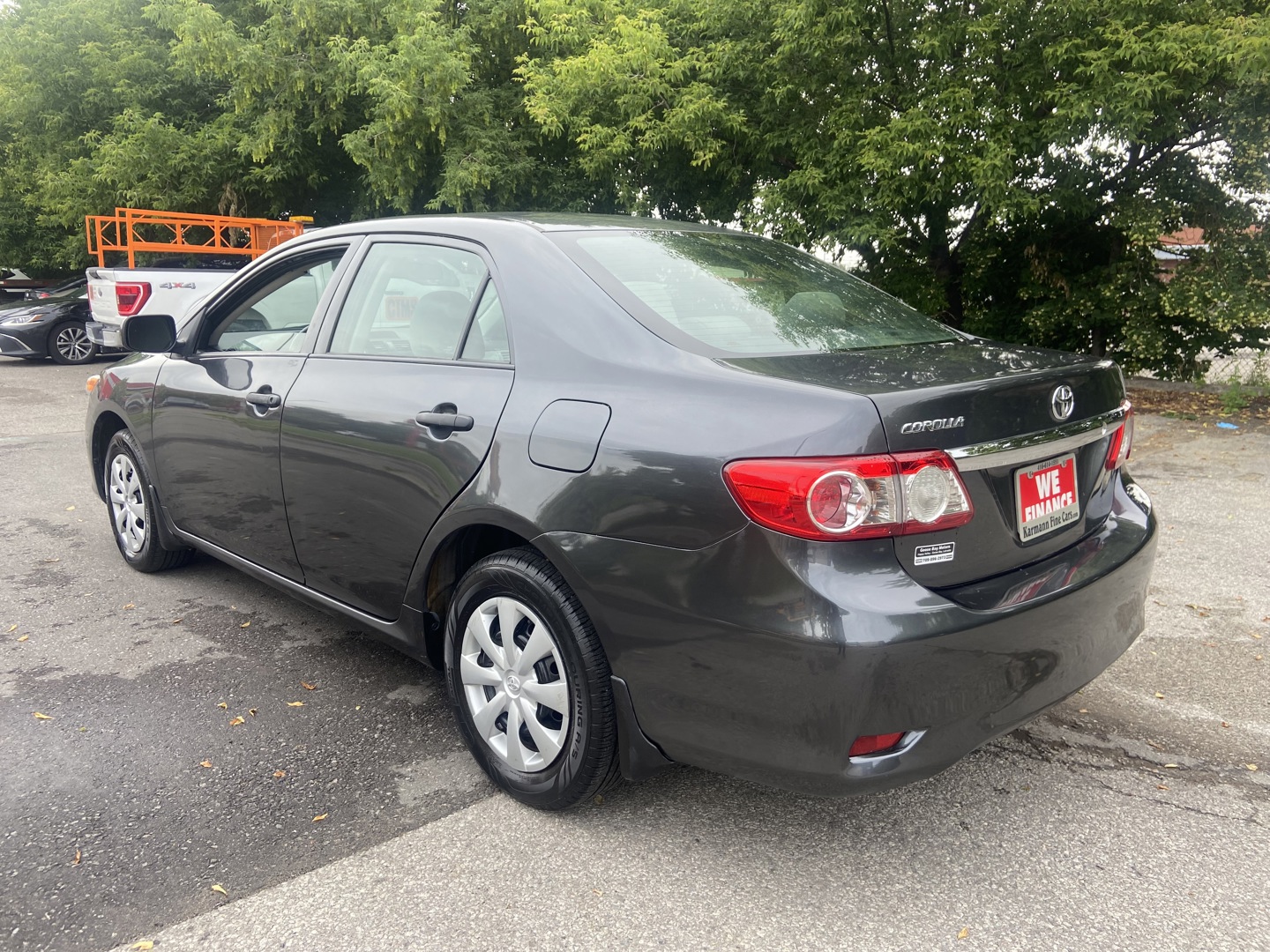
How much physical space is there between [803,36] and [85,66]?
1555 cm

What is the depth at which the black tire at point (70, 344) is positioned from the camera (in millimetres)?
15359

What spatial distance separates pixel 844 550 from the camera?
7.04 feet

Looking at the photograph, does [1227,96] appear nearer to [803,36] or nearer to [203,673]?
[803,36]

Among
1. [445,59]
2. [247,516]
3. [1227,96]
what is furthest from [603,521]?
[445,59]

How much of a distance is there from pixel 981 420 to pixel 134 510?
406 cm

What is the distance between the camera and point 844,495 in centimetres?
214

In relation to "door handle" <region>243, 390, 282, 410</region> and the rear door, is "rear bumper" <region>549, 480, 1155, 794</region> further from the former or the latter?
"door handle" <region>243, 390, 282, 410</region>

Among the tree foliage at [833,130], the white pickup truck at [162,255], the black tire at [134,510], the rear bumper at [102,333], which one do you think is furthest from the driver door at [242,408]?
the rear bumper at [102,333]

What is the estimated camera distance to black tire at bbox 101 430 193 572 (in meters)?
4.65

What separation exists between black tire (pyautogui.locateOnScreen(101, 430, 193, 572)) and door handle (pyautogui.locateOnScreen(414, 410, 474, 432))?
88.8 inches

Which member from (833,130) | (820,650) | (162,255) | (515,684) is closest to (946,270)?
(833,130)

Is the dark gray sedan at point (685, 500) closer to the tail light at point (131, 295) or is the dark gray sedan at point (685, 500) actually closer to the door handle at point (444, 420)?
the door handle at point (444, 420)

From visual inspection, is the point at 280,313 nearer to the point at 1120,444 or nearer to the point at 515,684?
the point at 515,684

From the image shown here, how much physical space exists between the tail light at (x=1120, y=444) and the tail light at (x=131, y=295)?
12367 millimetres
